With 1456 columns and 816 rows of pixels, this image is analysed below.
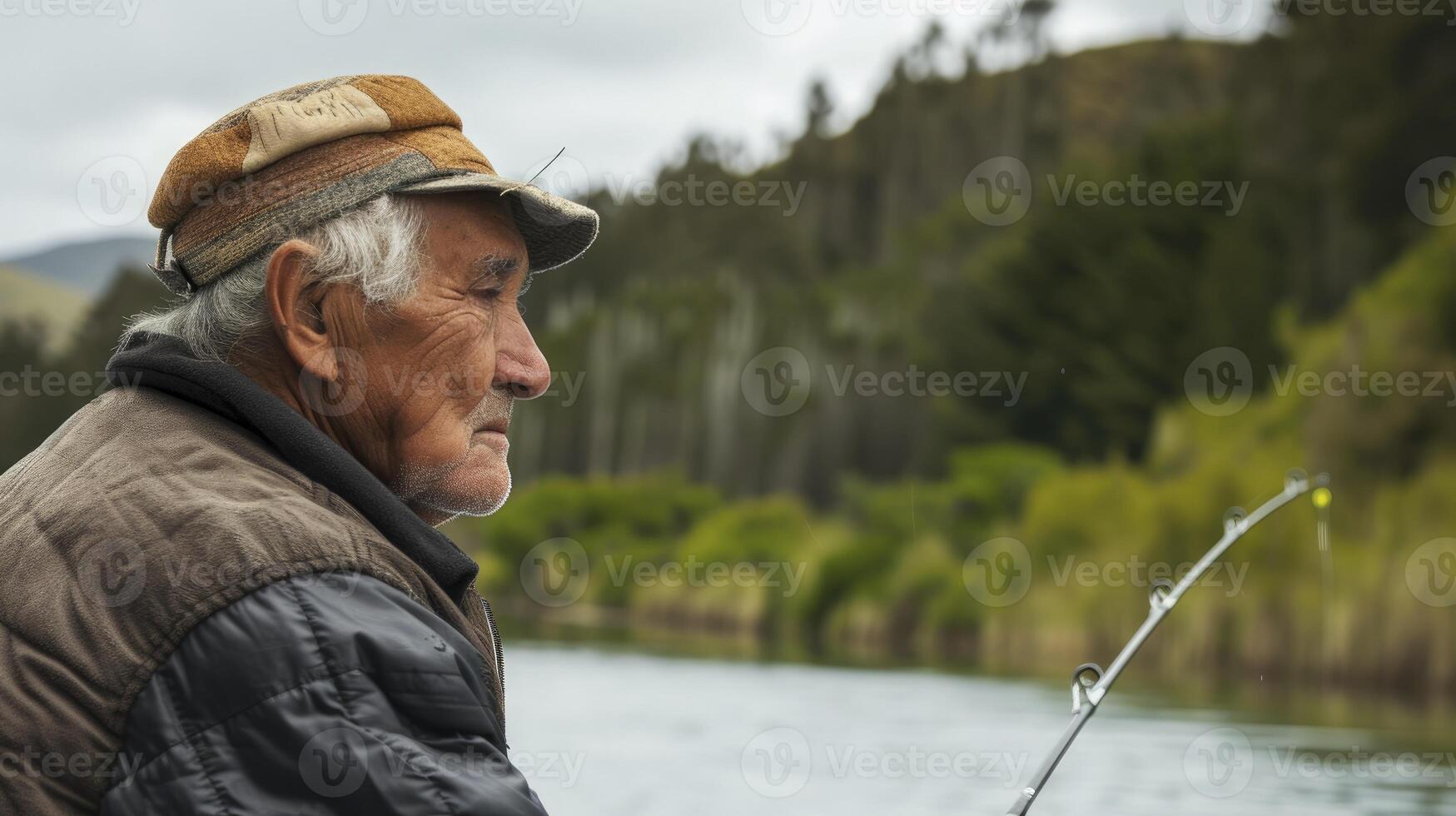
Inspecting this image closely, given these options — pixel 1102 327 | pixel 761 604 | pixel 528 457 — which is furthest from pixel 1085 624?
pixel 528 457

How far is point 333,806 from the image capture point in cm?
131

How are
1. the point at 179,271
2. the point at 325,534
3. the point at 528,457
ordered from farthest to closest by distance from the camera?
1. the point at 528,457
2. the point at 179,271
3. the point at 325,534

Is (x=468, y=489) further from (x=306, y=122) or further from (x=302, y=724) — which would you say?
(x=302, y=724)

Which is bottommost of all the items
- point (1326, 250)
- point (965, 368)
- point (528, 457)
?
point (528, 457)

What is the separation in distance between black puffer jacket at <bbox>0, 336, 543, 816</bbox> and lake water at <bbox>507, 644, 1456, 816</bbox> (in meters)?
10.5

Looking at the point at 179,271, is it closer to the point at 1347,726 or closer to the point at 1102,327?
the point at 1347,726

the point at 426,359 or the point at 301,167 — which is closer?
the point at 301,167

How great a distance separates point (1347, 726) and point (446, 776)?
15.7 metres

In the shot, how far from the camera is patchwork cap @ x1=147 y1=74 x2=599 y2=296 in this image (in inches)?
68.6

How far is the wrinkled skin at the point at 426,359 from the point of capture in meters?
1.77

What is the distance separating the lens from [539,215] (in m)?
1.90

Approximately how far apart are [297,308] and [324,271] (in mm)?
47

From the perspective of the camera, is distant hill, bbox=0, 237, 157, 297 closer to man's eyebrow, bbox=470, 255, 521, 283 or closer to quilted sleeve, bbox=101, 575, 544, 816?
man's eyebrow, bbox=470, 255, 521, 283

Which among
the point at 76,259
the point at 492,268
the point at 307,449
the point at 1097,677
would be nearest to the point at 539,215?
the point at 492,268
